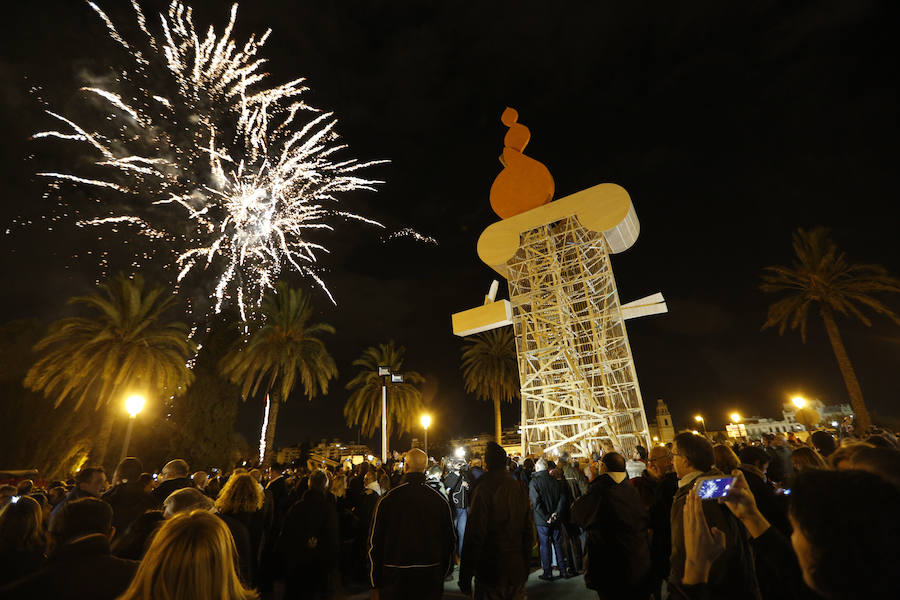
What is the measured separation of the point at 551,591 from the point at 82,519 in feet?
21.7

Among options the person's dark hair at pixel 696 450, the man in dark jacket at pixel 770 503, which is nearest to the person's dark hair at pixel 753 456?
the man in dark jacket at pixel 770 503

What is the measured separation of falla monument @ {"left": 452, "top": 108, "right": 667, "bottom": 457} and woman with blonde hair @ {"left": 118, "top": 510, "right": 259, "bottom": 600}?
17.8m

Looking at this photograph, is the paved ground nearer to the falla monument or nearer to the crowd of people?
the crowd of people

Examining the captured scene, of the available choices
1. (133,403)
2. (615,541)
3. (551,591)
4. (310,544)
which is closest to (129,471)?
(310,544)

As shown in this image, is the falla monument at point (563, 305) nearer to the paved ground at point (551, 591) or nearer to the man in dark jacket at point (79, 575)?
the paved ground at point (551, 591)

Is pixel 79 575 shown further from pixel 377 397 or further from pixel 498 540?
pixel 377 397

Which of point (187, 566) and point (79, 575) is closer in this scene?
point (187, 566)

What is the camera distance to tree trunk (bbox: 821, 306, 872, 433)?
18.2 metres

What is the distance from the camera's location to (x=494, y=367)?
31.6m

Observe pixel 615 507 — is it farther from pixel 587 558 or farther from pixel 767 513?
pixel 767 513

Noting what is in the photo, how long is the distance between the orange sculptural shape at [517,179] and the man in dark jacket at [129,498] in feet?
67.9

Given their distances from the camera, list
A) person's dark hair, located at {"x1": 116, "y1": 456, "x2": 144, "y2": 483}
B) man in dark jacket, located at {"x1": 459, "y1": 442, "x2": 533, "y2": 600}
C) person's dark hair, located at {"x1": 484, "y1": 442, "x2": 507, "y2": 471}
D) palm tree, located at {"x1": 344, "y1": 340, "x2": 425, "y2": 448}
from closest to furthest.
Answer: man in dark jacket, located at {"x1": 459, "y1": 442, "x2": 533, "y2": 600} → person's dark hair, located at {"x1": 484, "y1": 442, "x2": 507, "y2": 471} → person's dark hair, located at {"x1": 116, "y1": 456, "x2": 144, "y2": 483} → palm tree, located at {"x1": 344, "y1": 340, "x2": 425, "y2": 448}

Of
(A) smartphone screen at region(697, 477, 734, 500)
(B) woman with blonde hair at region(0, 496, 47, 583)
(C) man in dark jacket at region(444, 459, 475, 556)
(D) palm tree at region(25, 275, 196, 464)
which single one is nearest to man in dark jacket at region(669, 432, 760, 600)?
(A) smartphone screen at region(697, 477, 734, 500)

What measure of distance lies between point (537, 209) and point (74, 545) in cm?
2187
